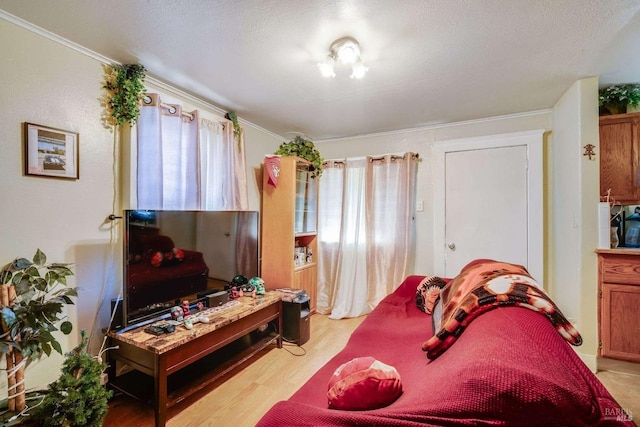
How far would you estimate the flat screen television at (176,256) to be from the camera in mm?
1754

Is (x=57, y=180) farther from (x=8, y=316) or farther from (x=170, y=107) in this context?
(x=170, y=107)

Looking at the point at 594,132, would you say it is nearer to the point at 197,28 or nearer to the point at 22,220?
the point at 197,28

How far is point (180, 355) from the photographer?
170 centimetres

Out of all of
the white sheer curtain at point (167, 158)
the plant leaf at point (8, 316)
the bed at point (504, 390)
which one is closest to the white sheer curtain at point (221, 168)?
the white sheer curtain at point (167, 158)

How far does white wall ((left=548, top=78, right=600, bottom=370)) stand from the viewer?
7.14ft

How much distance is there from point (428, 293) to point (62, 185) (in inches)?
104

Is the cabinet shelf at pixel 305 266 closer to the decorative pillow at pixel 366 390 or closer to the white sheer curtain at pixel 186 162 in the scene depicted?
the white sheer curtain at pixel 186 162

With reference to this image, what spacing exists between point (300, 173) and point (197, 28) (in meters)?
1.91

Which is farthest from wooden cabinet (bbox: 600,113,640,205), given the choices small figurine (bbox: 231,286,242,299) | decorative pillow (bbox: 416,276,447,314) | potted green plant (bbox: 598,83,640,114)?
small figurine (bbox: 231,286,242,299)

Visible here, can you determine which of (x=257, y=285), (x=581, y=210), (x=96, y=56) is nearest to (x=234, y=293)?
(x=257, y=285)

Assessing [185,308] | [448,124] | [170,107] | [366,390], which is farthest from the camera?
[448,124]

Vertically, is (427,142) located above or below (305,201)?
above

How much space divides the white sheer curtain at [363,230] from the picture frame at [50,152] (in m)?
2.57

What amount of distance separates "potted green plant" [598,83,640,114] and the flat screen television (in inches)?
130
